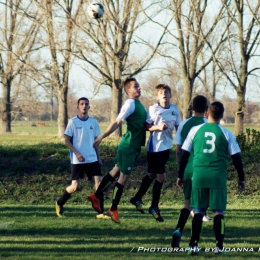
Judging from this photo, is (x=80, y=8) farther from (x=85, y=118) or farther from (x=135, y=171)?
(x=85, y=118)

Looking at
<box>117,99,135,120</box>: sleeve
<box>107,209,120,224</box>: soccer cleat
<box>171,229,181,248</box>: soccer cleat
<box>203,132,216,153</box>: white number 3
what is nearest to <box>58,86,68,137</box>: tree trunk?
<box>117,99,135,120</box>: sleeve

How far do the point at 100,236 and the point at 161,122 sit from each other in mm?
2309

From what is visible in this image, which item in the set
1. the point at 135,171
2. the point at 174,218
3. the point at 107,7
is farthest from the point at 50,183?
the point at 107,7

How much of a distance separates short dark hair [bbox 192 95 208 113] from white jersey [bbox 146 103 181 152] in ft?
6.13

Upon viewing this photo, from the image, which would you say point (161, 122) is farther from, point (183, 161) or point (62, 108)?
point (62, 108)

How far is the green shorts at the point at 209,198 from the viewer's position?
785 centimetres

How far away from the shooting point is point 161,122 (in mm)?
10883

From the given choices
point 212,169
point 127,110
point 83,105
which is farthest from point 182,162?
point 83,105

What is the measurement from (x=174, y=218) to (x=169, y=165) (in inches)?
273

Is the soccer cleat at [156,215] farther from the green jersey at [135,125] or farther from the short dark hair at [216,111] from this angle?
the short dark hair at [216,111]

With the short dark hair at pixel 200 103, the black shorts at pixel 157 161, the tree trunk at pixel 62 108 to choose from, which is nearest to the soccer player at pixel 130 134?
the black shorts at pixel 157 161

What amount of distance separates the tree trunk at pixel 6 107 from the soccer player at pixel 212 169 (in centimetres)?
4090

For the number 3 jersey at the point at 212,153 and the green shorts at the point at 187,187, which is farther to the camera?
the green shorts at the point at 187,187

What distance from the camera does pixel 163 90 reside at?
1067cm
